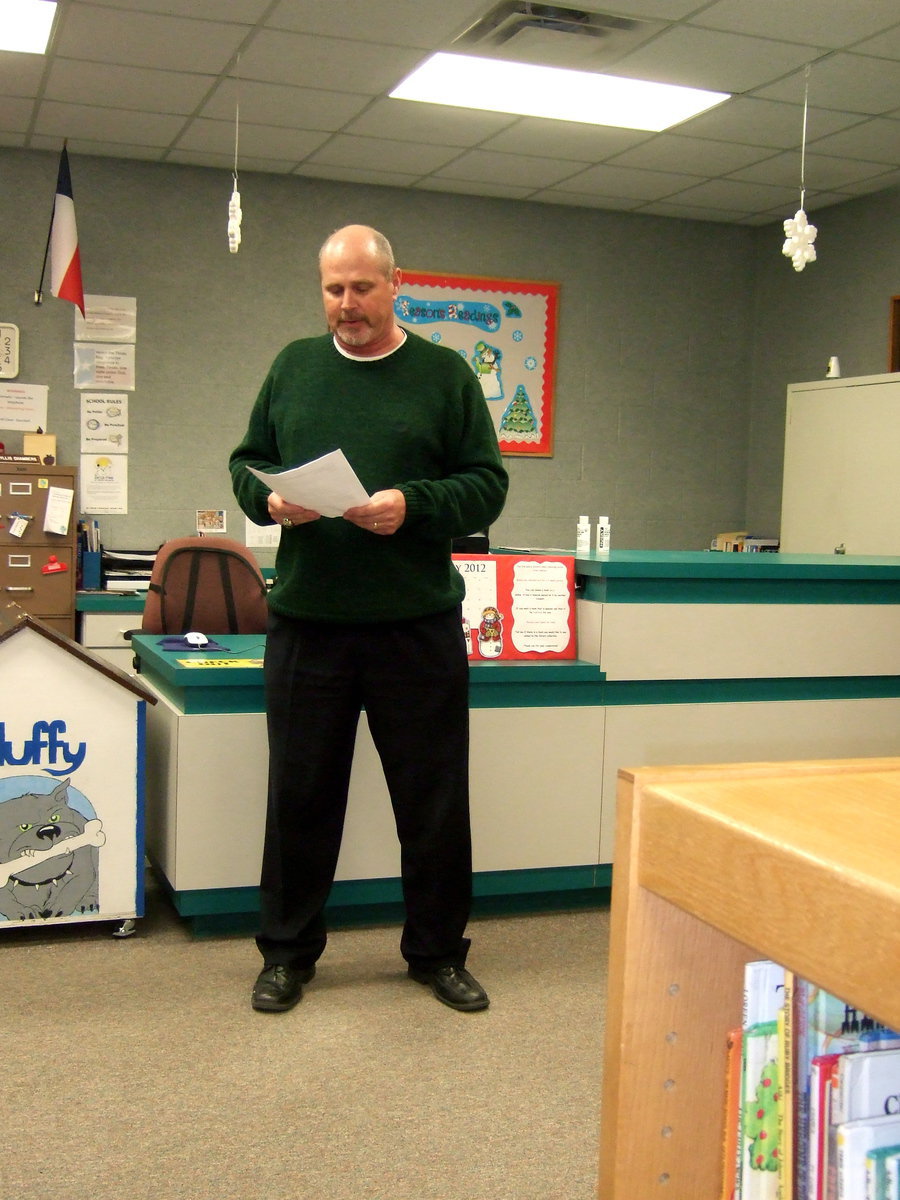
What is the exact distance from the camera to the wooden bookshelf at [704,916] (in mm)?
711

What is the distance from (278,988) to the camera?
8.76 feet

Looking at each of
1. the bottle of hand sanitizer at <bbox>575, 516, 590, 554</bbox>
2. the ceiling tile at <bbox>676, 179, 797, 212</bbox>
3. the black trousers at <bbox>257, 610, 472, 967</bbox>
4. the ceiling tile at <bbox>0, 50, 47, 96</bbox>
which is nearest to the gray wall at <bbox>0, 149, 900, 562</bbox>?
the ceiling tile at <bbox>676, 179, 797, 212</bbox>

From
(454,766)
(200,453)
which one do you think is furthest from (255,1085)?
(200,453)

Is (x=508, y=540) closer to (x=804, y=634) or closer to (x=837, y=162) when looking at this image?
(x=837, y=162)

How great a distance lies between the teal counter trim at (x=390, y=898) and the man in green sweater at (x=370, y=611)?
321mm

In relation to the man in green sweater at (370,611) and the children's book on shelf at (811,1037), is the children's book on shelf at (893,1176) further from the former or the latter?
the man in green sweater at (370,611)

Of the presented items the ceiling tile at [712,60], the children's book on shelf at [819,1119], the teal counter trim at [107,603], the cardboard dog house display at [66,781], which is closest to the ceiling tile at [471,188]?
the ceiling tile at [712,60]

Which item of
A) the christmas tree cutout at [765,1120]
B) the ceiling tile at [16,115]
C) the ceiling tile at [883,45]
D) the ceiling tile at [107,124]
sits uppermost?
the ceiling tile at [883,45]

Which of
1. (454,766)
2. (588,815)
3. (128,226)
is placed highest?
(128,226)

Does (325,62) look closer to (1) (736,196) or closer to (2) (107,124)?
(2) (107,124)

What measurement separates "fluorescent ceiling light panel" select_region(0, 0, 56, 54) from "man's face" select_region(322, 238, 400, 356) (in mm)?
2022

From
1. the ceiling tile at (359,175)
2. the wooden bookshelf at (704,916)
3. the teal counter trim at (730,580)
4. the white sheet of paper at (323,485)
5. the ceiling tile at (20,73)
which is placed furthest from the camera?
the ceiling tile at (359,175)

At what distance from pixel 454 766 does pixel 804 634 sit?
1351mm

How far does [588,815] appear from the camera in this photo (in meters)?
3.38
